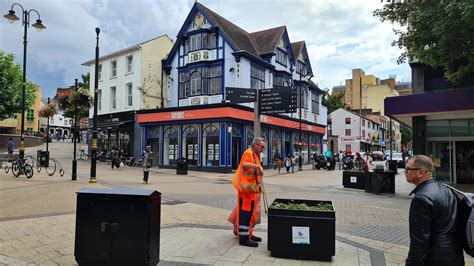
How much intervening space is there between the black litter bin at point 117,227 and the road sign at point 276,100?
→ 5483 mm

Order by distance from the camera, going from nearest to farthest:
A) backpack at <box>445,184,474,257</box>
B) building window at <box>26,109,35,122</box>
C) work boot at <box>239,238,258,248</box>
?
backpack at <box>445,184,474,257</box> → work boot at <box>239,238,258,248</box> → building window at <box>26,109,35,122</box>

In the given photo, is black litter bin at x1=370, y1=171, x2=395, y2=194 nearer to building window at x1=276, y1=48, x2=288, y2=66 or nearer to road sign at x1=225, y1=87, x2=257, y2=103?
road sign at x1=225, y1=87, x2=257, y2=103

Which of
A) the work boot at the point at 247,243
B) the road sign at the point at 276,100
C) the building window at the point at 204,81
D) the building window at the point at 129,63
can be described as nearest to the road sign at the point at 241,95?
the road sign at the point at 276,100

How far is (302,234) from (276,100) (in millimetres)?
4819

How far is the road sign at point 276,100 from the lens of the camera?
9.46 metres

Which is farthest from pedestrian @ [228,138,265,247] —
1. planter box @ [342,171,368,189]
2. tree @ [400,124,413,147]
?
tree @ [400,124,413,147]

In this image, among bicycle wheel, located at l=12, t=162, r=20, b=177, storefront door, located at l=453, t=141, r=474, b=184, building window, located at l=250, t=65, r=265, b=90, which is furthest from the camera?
building window, located at l=250, t=65, r=265, b=90

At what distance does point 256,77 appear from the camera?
28.9 meters

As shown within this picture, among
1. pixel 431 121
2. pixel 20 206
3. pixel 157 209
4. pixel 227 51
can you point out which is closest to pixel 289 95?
pixel 157 209

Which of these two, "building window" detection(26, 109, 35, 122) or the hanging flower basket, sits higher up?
"building window" detection(26, 109, 35, 122)

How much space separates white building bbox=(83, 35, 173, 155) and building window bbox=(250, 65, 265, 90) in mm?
8366

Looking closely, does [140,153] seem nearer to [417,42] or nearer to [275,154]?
[275,154]

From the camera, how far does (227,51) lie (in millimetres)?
27266

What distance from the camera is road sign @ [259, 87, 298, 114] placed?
31.0ft
